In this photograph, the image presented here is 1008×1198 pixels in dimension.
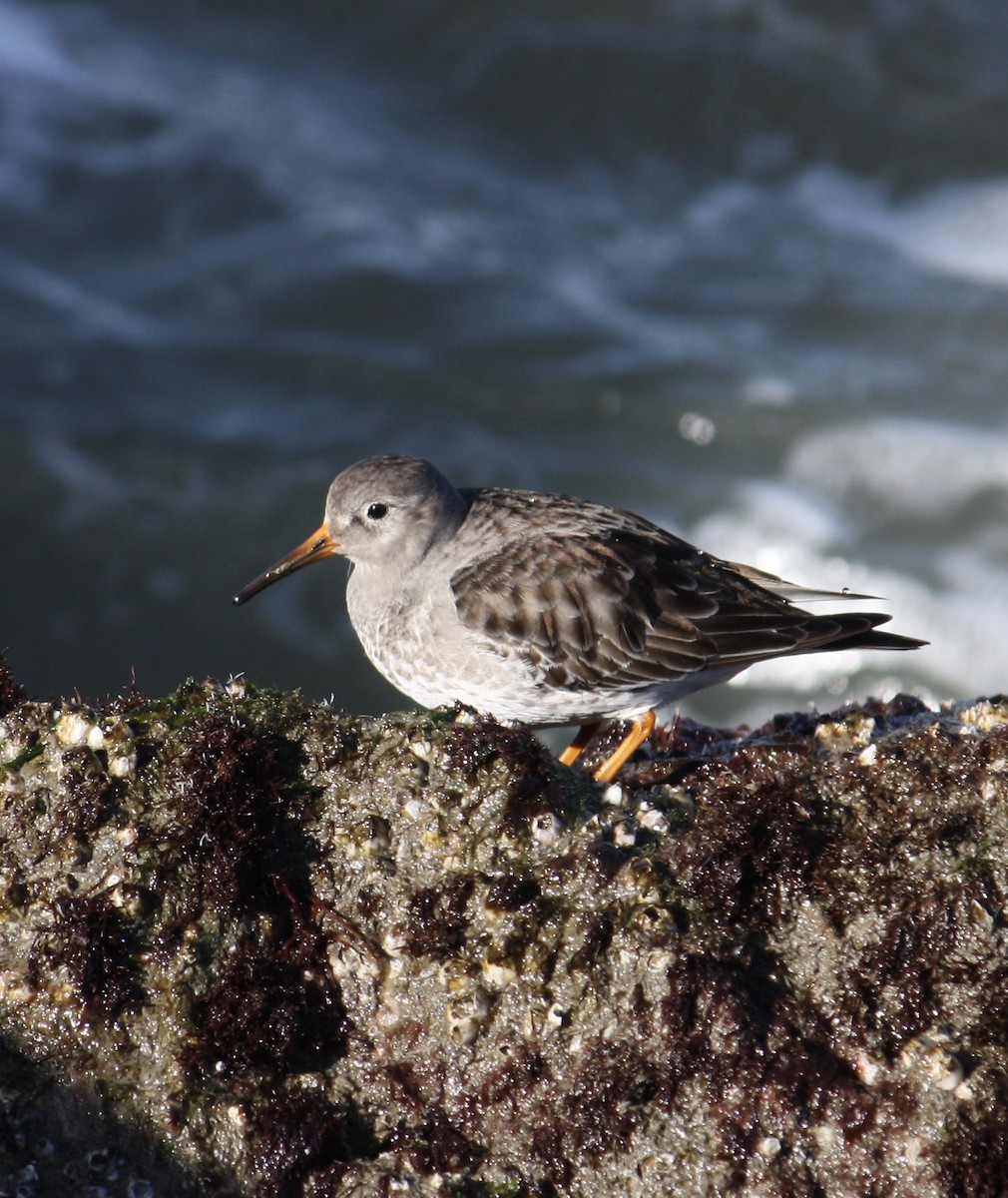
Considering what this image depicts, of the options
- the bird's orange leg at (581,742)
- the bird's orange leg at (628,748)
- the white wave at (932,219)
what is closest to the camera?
the bird's orange leg at (628,748)

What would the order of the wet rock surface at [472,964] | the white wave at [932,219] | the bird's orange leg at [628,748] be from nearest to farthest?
the wet rock surface at [472,964] < the bird's orange leg at [628,748] < the white wave at [932,219]

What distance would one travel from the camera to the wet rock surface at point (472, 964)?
3.51 m

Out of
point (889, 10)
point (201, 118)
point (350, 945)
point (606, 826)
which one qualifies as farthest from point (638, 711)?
point (889, 10)

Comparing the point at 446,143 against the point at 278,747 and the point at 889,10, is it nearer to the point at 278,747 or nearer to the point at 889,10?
the point at 889,10

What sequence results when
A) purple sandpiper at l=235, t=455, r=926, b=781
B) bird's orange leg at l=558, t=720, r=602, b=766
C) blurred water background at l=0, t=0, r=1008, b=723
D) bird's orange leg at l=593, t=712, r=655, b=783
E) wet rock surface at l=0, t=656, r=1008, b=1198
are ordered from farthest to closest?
1. blurred water background at l=0, t=0, r=1008, b=723
2. bird's orange leg at l=558, t=720, r=602, b=766
3. purple sandpiper at l=235, t=455, r=926, b=781
4. bird's orange leg at l=593, t=712, r=655, b=783
5. wet rock surface at l=0, t=656, r=1008, b=1198

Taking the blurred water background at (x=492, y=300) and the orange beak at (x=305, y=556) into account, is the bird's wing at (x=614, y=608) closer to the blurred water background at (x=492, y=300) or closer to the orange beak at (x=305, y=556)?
the orange beak at (x=305, y=556)

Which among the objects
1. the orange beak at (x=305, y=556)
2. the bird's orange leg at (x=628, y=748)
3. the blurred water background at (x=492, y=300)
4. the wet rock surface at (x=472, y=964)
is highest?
the blurred water background at (x=492, y=300)

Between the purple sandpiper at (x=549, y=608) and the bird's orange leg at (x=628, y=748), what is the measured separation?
0.01 m

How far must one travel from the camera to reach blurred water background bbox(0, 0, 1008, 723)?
12375 mm

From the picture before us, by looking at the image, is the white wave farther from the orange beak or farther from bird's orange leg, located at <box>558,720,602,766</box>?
the orange beak

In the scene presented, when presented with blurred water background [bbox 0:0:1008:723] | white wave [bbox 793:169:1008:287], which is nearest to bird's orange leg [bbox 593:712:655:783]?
blurred water background [bbox 0:0:1008:723]

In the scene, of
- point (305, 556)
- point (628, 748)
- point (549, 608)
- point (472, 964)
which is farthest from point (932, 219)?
point (472, 964)

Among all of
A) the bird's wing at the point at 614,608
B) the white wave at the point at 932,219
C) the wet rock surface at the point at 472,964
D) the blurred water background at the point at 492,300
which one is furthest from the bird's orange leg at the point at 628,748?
the white wave at the point at 932,219

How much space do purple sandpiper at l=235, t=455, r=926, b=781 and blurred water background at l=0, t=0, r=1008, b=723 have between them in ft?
18.9
